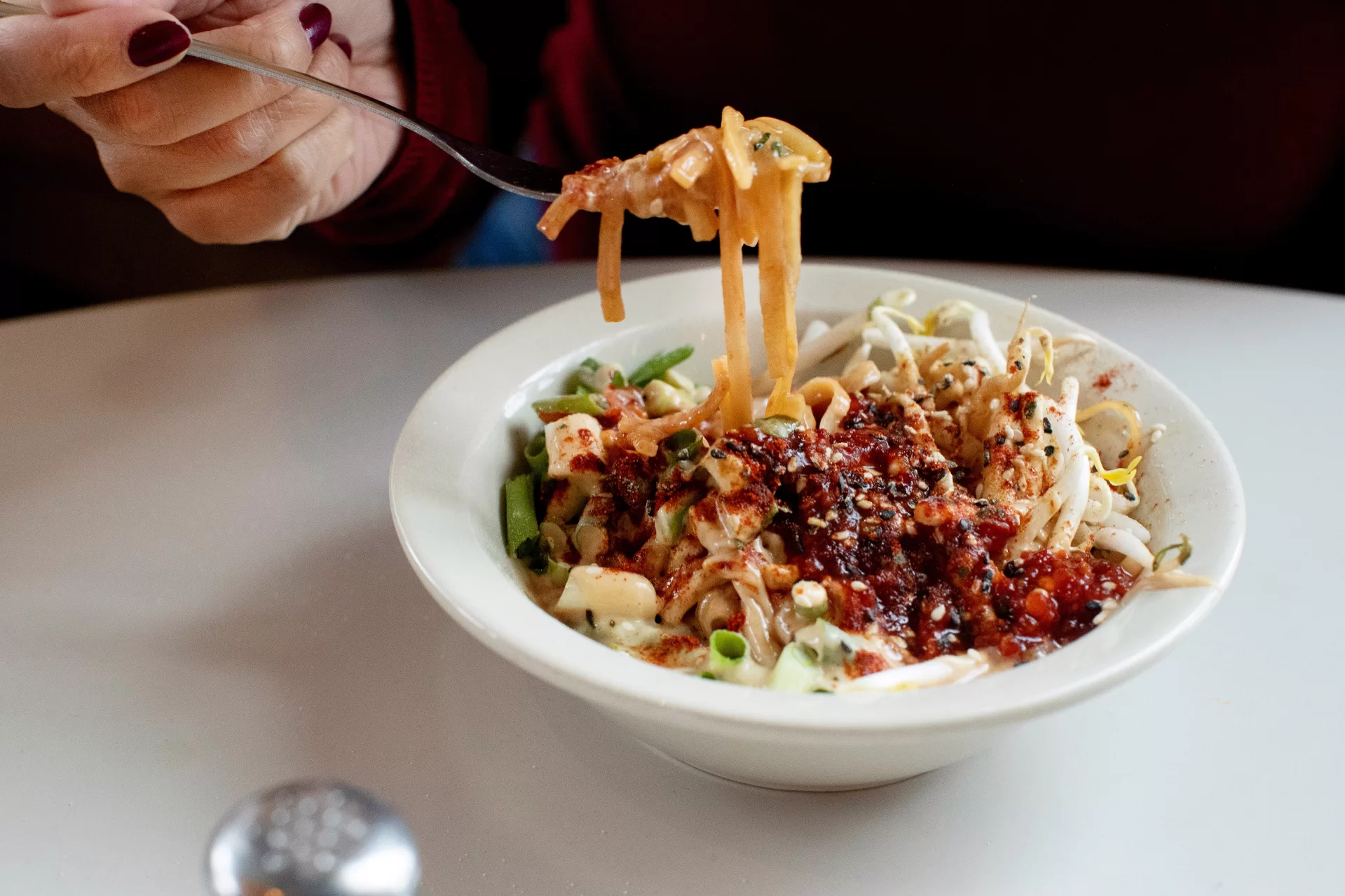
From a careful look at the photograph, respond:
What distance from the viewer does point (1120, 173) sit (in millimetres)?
2824

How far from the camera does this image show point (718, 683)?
1.19 meters

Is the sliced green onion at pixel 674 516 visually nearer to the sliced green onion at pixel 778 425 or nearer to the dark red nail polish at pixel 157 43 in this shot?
the sliced green onion at pixel 778 425

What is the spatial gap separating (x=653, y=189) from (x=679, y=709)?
0.90 metres

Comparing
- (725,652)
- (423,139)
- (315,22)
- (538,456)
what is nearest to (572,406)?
(538,456)

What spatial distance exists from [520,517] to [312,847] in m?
0.59

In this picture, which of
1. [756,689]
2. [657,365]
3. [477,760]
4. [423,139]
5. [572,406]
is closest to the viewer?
[756,689]

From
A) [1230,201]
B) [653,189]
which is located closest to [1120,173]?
[1230,201]

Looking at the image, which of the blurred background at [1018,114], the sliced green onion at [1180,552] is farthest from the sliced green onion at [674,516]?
the blurred background at [1018,114]

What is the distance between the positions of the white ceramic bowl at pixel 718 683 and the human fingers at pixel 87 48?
0.69 meters

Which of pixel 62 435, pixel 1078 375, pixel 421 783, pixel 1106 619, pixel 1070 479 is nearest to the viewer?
pixel 1106 619

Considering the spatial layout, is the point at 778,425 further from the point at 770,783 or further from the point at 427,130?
the point at 427,130

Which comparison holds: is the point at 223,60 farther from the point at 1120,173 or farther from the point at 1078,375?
the point at 1120,173

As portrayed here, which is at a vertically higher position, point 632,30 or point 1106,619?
point 632,30

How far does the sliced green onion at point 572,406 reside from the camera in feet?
6.13
